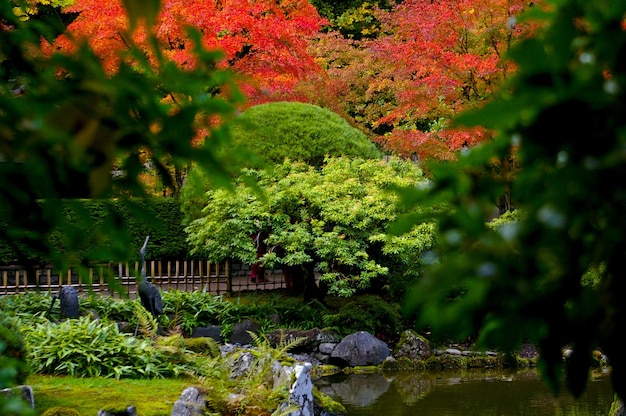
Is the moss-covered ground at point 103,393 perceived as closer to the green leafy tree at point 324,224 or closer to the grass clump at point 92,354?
the grass clump at point 92,354

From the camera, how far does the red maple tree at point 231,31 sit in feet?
46.9

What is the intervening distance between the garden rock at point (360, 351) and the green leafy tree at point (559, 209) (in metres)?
11.2

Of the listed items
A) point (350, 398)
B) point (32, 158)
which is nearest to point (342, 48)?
point (350, 398)

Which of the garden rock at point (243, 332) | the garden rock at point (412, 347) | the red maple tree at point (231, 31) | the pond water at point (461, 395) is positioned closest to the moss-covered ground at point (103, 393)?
the pond water at point (461, 395)

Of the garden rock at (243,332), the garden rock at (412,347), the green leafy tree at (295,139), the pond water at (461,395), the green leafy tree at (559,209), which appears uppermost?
the green leafy tree at (295,139)

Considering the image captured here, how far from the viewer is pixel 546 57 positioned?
0.92 metres

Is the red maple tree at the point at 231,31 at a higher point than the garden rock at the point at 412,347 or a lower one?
higher

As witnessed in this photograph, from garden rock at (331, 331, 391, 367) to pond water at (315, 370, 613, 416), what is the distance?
0.54 m

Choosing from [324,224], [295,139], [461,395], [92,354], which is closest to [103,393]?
[92,354]

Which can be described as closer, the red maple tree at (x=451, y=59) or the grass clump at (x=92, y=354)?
the grass clump at (x=92, y=354)

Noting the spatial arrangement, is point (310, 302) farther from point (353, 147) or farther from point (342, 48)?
point (342, 48)

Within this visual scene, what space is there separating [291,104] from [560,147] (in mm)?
14007

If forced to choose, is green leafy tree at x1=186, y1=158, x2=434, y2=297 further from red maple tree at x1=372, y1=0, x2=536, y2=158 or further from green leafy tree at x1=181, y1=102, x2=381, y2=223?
red maple tree at x1=372, y1=0, x2=536, y2=158

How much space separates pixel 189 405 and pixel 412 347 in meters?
6.66
